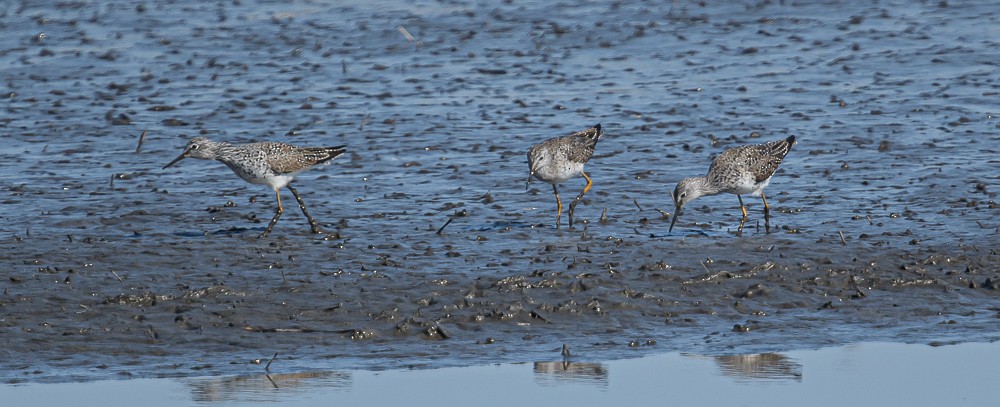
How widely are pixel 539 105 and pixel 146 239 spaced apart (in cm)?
727

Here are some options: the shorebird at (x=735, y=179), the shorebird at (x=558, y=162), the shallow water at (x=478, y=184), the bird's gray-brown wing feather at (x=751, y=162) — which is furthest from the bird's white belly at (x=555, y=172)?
the bird's gray-brown wing feather at (x=751, y=162)

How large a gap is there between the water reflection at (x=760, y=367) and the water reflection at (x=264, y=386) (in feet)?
8.66

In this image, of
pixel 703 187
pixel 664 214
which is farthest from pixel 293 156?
pixel 703 187

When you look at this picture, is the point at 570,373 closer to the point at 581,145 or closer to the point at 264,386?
the point at 264,386

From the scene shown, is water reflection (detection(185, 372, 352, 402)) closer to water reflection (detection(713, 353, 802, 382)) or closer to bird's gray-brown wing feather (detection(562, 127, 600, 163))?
water reflection (detection(713, 353, 802, 382))

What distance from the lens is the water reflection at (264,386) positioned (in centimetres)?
959

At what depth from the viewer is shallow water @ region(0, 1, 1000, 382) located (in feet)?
36.4

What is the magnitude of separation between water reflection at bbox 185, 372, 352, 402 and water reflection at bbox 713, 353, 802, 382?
2.64 meters

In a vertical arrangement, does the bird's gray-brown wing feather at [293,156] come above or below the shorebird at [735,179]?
above

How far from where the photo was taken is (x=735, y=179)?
13914mm

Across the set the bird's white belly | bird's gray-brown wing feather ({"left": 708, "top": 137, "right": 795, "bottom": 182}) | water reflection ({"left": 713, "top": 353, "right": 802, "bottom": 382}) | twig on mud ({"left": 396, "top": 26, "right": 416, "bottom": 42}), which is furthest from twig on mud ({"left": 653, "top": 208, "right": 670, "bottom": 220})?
twig on mud ({"left": 396, "top": 26, "right": 416, "bottom": 42})

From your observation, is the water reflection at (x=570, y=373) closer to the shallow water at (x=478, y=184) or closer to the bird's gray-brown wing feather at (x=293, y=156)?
the shallow water at (x=478, y=184)

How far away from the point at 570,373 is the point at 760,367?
1.35 meters

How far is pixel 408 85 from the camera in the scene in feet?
67.5
